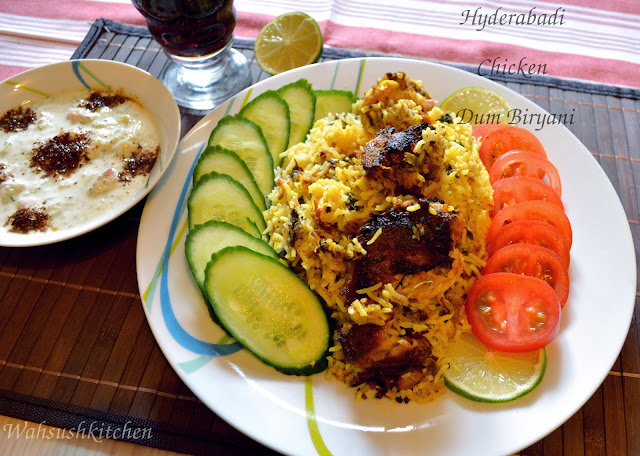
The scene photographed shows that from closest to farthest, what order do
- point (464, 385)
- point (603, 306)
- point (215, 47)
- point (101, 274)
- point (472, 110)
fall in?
1. point (464, 385)
2. point (603, 306)
3. point (101, 274)
4. point (472, 110)
5. point (215, 47)

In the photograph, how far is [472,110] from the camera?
151 inches

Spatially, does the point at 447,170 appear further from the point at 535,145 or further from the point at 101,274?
the point at 101,274

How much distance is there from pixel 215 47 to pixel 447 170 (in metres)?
2.34

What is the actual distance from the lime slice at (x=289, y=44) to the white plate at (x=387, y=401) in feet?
5.33

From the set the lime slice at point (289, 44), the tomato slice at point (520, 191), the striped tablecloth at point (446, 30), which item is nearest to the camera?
the tomato slice at point (520, 191)

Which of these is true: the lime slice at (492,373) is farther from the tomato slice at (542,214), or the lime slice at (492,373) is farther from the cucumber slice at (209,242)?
the cucumber slice at (209,242)

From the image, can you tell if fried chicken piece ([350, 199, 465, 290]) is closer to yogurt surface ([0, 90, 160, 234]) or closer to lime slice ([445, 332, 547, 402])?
lime slice ([445, 332, 547, 402])

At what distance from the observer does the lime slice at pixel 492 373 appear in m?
2.63

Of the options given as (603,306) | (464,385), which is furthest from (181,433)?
(603,306)

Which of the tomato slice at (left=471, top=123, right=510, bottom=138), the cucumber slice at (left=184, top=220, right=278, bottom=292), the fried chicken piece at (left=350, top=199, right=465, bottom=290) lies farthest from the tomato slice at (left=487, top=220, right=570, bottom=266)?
the cucumber slice at (left=184, top=220, right=278, bottom=292)

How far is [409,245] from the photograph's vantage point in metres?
2.72

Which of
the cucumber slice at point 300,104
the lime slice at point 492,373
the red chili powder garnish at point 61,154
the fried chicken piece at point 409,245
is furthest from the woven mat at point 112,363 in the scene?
the cucumber slice at point 300,104

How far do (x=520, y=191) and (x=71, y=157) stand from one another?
3281 millimetres

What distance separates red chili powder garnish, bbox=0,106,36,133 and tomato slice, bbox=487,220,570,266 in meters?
3.71
